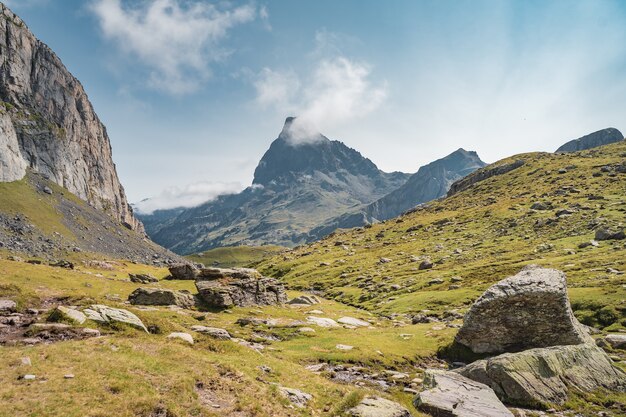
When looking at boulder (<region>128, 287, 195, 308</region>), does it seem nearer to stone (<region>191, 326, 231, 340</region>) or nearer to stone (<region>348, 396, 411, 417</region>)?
stone (<region>191, 326, 231, 340</region>)

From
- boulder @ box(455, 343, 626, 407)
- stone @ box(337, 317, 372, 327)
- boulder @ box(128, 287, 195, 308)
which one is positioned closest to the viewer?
boulder @ box(455, 343, 626, 407)

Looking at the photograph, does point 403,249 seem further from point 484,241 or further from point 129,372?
point 129,372

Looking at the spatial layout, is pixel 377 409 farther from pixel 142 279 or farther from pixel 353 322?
pixel 142 279

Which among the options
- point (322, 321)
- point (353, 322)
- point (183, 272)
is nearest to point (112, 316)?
point (322, 321)

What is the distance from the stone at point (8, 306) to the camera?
103 ft

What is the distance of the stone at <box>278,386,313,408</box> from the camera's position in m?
21.9

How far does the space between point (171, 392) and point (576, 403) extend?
91.9 feet

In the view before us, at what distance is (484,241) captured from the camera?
120500 millimetres

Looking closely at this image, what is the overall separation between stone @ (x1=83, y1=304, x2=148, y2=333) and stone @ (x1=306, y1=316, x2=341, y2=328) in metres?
24.8

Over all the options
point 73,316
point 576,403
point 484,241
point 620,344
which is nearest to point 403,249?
point 484,241

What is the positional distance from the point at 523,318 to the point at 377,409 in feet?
86.9

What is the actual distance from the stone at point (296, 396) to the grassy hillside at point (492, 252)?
44.9 meters

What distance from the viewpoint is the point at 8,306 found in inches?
1261

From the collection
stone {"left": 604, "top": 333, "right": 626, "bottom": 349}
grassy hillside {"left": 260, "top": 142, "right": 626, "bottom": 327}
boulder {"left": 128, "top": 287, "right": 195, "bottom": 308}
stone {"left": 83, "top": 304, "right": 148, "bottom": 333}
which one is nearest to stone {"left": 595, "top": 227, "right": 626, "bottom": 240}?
grassy hillside {"left": 260, "top": 142, "right": 626, "bottom": 327}
